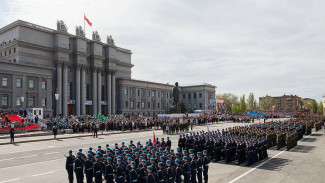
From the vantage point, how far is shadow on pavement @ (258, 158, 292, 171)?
14.9 metres

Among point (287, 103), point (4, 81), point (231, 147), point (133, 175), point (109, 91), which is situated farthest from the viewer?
point (287, 103)

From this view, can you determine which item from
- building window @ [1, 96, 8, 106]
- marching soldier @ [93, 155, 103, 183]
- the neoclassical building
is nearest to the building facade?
the neoclassical building

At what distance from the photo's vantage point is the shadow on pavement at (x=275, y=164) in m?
14.9

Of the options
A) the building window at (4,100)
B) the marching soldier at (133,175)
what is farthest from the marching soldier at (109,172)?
the building window at (4,100)

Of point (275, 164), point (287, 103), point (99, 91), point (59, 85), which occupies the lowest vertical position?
point (275, 164)

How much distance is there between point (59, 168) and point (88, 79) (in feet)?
178

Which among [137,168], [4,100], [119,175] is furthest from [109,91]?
[137,168]

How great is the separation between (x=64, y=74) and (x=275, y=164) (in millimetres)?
51309

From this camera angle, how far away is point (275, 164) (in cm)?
1594

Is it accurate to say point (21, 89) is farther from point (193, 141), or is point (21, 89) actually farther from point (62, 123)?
point (193, 141)

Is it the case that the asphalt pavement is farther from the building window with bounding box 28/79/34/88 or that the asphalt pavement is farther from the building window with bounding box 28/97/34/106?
the building window with bounding box 28/79/34/88

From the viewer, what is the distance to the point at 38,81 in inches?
1924

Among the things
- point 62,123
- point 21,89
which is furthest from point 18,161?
point 21,89

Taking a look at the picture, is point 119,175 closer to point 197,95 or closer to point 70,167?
point 70,167
